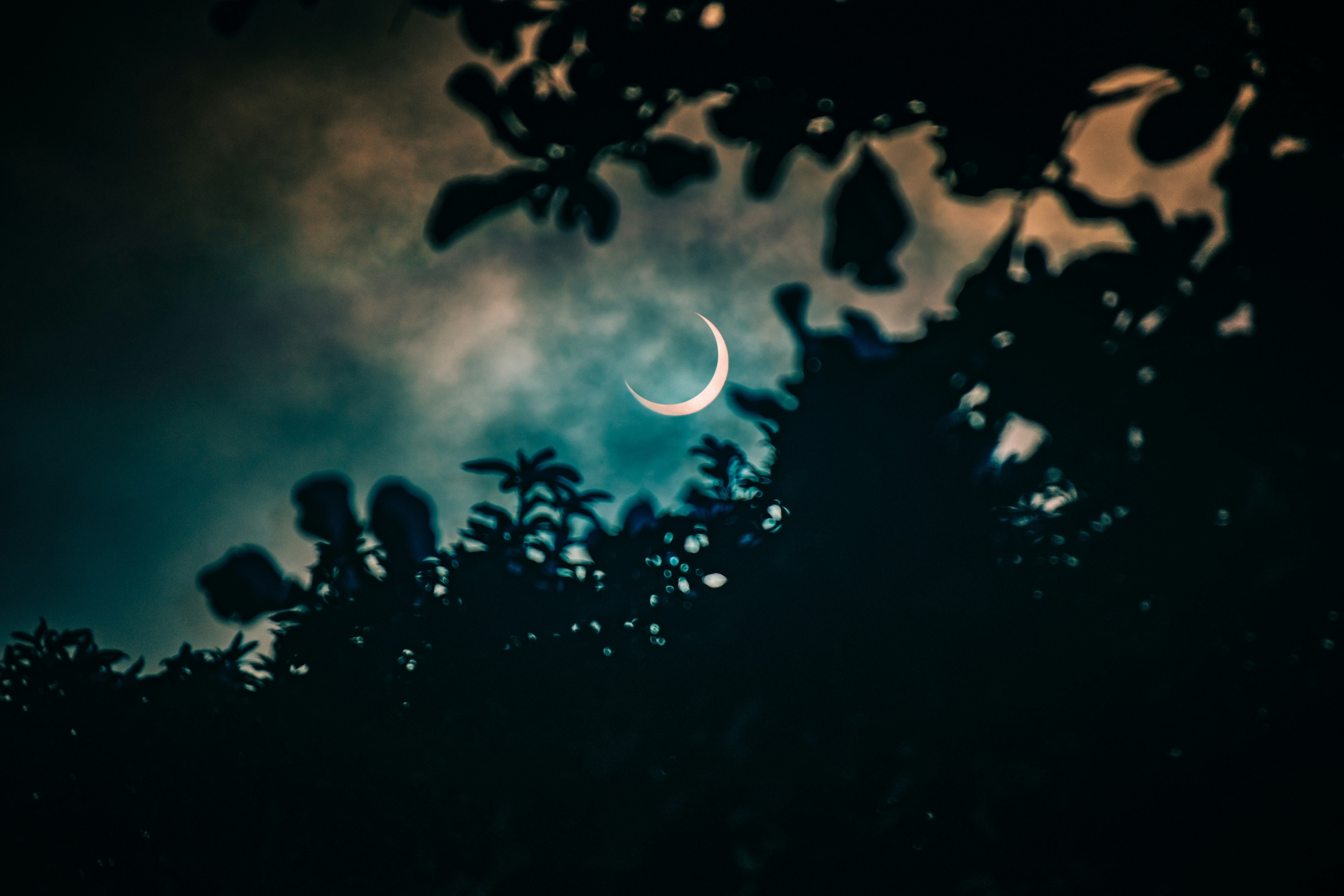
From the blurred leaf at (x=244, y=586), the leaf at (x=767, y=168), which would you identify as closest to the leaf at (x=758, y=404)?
the leaf at (x=767, y=168)

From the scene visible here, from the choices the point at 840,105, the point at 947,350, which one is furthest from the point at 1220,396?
the point at 840,105

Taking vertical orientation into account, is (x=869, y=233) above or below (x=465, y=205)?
below

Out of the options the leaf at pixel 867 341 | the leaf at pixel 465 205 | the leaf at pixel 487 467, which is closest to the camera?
the leaf at pixel 465 205

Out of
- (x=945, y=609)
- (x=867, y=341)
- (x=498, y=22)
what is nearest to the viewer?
(x=498, y=22)

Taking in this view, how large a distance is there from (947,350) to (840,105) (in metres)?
0.86

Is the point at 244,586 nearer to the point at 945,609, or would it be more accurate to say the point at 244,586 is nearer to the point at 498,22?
the point at 498,22

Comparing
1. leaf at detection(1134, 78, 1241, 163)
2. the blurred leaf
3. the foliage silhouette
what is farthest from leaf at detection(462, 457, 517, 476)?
leaf at detection(1134, 78, 1241, 163)

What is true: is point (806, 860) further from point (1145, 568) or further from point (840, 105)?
point (840, 105)

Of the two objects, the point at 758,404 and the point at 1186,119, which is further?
the point at 758,404

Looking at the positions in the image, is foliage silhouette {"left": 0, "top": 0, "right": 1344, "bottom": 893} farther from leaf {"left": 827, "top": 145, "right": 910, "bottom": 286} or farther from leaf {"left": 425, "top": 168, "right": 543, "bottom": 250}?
leaf {"left": 425, "top": 168, "right": 543, "bottom": 250}

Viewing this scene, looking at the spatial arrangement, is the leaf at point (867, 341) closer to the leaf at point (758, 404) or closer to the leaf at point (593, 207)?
the leaf at point (758, 404)

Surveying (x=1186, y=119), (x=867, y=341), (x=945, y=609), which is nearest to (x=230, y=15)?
(x=867, y=341)

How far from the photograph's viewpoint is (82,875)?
252 inches

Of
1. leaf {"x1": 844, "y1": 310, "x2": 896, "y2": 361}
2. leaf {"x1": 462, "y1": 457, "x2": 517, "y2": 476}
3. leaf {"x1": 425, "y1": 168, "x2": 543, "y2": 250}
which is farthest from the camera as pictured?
leaf {"x1": 462, "y1": 457, "x2": 517, "y2": 476}
